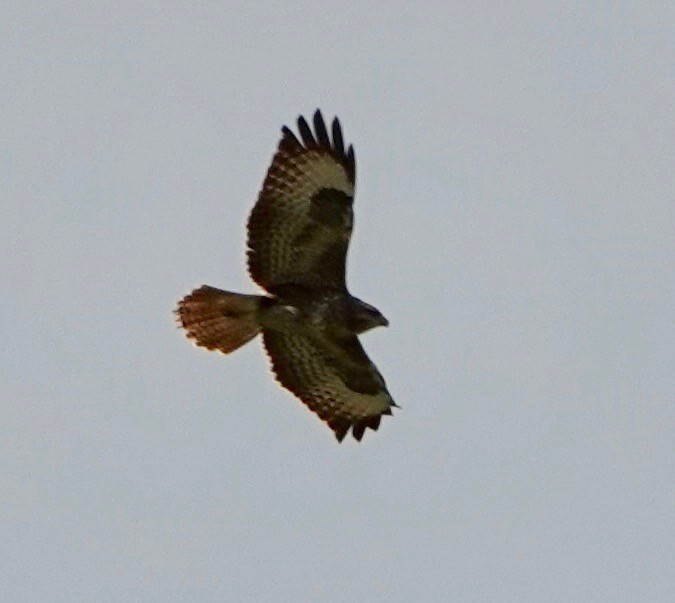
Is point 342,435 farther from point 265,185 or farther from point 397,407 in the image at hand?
point 265,185

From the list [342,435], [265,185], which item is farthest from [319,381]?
[265,185]

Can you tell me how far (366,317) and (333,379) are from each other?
96cm

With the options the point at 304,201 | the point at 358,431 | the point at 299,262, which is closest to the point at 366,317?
the point at 299,262

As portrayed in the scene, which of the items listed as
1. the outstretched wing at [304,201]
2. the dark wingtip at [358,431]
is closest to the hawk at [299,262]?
the outstretched wing at [304,201]

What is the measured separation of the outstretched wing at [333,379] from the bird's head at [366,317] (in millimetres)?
403

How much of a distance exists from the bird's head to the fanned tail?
66 cm

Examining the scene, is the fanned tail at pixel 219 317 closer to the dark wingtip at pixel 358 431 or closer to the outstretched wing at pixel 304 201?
the outstretched wing at pixel 304 201

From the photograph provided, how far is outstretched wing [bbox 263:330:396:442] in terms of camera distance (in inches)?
709

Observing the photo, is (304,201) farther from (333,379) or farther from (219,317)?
(333,379)

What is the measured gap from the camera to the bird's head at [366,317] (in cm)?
1742

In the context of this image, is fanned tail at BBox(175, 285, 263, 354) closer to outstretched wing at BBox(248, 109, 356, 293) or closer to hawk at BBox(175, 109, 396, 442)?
hawk at BBox(175, 109, 396, 442)

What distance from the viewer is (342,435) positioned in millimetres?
18359

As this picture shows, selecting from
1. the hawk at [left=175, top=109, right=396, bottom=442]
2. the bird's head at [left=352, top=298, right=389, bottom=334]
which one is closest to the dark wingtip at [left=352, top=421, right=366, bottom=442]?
the hawk at [left=175, top=109, right=396, bottom=442]

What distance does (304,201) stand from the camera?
17328 mm
